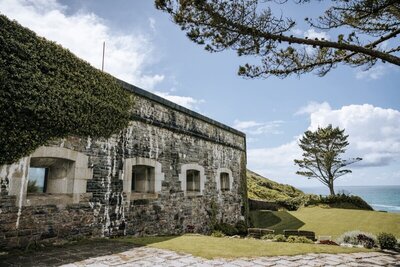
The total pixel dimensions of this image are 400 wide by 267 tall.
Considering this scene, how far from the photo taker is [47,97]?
19.2ft

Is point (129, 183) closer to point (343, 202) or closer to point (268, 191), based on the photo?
point (343, 202)

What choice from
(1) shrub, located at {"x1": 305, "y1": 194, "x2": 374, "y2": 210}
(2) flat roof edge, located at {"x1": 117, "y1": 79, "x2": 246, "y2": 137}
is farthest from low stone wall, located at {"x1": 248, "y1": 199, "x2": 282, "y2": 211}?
(2) flat roof edge, located at {"x1": 117, "y1": 79, "x2": 246, "y2": 137}

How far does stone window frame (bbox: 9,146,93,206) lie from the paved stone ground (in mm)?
1093

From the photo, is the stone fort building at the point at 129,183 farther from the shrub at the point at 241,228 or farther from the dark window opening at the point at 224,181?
the shrub at the point at 241,228

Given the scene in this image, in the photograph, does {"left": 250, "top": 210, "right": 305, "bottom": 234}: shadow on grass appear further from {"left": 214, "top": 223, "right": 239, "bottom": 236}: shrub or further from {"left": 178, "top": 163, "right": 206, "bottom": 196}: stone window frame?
{"left": 178, "top": 163, "right": 206, "bottom": 196}: stone window frame

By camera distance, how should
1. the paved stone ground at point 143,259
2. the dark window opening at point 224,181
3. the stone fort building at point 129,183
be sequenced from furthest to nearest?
the dark window opening at point 224,181 → the stone fort building at point 129,183 → the paved stone ground at point 143,259

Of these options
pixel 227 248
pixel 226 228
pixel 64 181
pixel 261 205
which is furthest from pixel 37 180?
pixel 261 205

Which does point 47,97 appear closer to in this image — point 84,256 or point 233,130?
point 84,256

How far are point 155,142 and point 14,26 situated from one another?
496 cm

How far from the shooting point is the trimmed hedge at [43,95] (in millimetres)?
5203

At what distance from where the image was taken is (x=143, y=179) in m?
8.78

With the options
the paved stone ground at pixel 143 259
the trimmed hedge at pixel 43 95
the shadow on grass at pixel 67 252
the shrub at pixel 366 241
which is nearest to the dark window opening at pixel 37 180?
the trimmed hedge at pixel 43 95

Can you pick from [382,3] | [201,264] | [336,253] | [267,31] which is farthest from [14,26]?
[336,253]

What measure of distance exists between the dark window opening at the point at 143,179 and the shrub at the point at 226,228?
4413 mm
